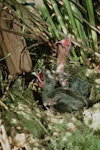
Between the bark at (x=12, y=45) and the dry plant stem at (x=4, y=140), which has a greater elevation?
the bark at (x=12, y=45)

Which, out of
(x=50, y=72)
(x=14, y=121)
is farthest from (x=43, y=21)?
(x=14, y=121)

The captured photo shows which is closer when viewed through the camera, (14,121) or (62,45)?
(14,121)

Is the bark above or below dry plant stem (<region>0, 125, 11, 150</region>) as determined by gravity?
above

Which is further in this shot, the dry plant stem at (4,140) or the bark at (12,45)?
the bark at (12,45)

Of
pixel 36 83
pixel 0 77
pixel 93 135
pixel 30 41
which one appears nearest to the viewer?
pixel 93 135

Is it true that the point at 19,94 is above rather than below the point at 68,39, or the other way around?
below

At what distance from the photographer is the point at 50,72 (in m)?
2.01

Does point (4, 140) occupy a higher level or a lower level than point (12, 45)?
lower

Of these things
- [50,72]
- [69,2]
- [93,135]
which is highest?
[69,2]

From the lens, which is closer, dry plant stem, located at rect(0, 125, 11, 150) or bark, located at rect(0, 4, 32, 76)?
dry plant stem, located at rect(0, 125, 11, 150)

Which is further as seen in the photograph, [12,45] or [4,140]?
[12,45]

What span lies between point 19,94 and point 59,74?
0.22m

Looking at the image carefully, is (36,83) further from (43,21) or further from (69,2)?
(69,2)

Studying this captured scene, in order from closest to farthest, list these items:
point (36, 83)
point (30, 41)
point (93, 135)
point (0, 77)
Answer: point (93, 135) → point (0, 77) → point (36, 83) → point (30, 41)
